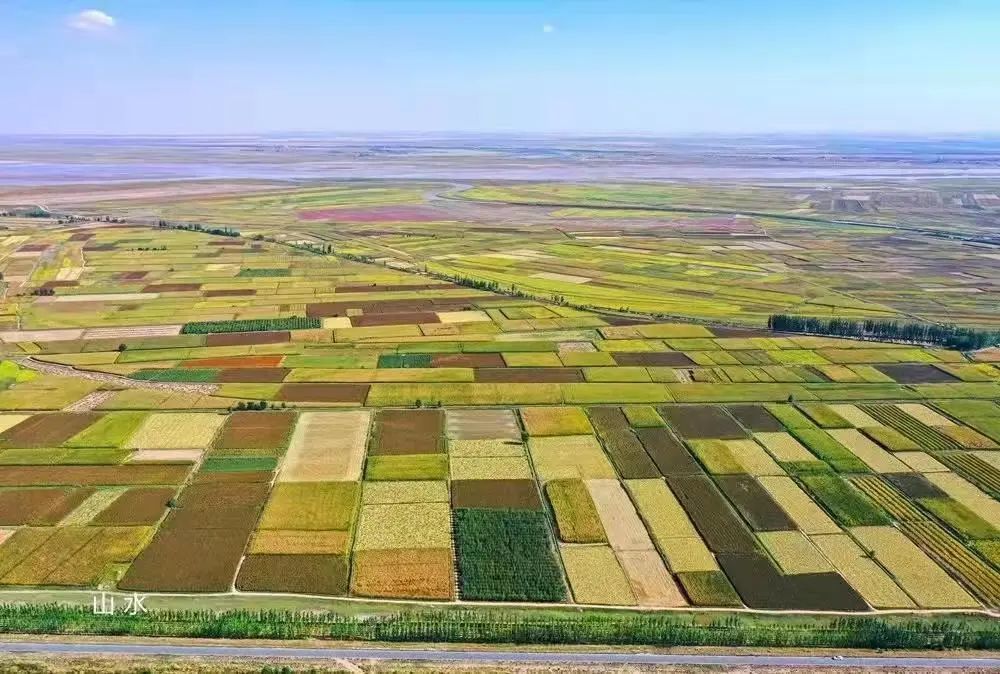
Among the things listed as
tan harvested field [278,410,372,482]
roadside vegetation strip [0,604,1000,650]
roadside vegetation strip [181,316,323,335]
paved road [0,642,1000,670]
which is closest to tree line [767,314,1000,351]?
roadside vegetation strip [0,604,1000,650]

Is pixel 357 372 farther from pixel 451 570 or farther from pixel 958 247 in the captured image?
pixel 958 247

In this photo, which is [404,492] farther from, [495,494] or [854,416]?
[854,416]

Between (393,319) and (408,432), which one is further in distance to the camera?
(393,319)

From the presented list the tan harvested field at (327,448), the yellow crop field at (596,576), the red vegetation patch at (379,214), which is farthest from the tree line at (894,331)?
the red vegetation patch at (379,214)

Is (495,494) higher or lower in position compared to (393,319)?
higher

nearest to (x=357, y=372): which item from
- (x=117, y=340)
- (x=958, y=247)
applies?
(x=117, y=340)

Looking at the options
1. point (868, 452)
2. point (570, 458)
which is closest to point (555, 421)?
point (570, 458)
